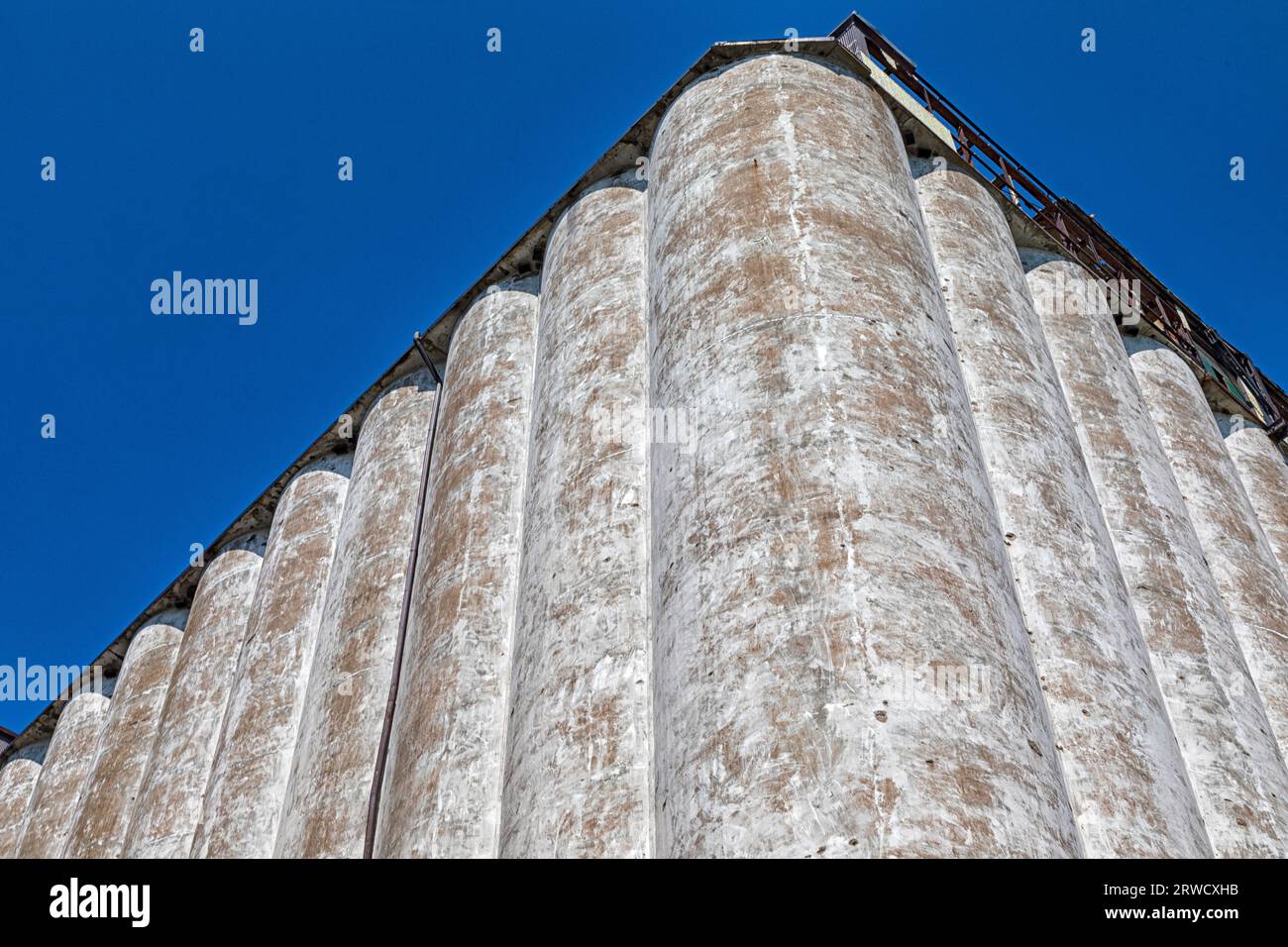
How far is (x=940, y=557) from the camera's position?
30.6 feet

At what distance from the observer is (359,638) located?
15.5m

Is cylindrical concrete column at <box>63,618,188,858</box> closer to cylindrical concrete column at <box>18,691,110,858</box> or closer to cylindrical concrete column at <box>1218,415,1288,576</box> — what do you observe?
cylindrical concrete column at <box>18,691,110,858</box>

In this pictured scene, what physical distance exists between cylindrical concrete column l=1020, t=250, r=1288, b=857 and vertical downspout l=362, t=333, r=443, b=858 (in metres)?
7.47

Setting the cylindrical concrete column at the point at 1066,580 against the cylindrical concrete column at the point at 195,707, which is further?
the cylindrical concrete column at the point at 195,707

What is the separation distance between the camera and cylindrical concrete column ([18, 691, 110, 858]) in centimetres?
2366

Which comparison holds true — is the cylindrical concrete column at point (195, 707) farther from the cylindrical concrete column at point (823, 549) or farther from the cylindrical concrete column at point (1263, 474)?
the cylindrical concrete column at point (1263, 474)

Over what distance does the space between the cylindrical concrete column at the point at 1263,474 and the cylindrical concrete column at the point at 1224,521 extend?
0.95 metres

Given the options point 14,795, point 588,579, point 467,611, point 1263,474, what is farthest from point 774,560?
point 14,795

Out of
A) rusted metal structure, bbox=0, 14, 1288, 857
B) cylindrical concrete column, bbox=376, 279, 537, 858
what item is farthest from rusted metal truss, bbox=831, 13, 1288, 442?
cylindrical concrete column, bbox=376, 279, 537, 858

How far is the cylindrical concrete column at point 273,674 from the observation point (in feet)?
51.9

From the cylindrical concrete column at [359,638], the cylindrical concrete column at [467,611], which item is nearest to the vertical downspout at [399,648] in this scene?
the cylindrical concrete column at [359,638]

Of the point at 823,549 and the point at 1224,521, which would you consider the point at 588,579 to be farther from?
the point at 1224,521

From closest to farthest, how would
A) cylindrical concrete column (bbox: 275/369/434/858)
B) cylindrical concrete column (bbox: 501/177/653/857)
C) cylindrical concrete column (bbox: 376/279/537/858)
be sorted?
cylindrical concrete column (bbox: 501/177/653/857) → cylindrical concrete column (bbox: 376/279/537/858) → cylindrical concrete column (bbox: 275/369/434/858)
